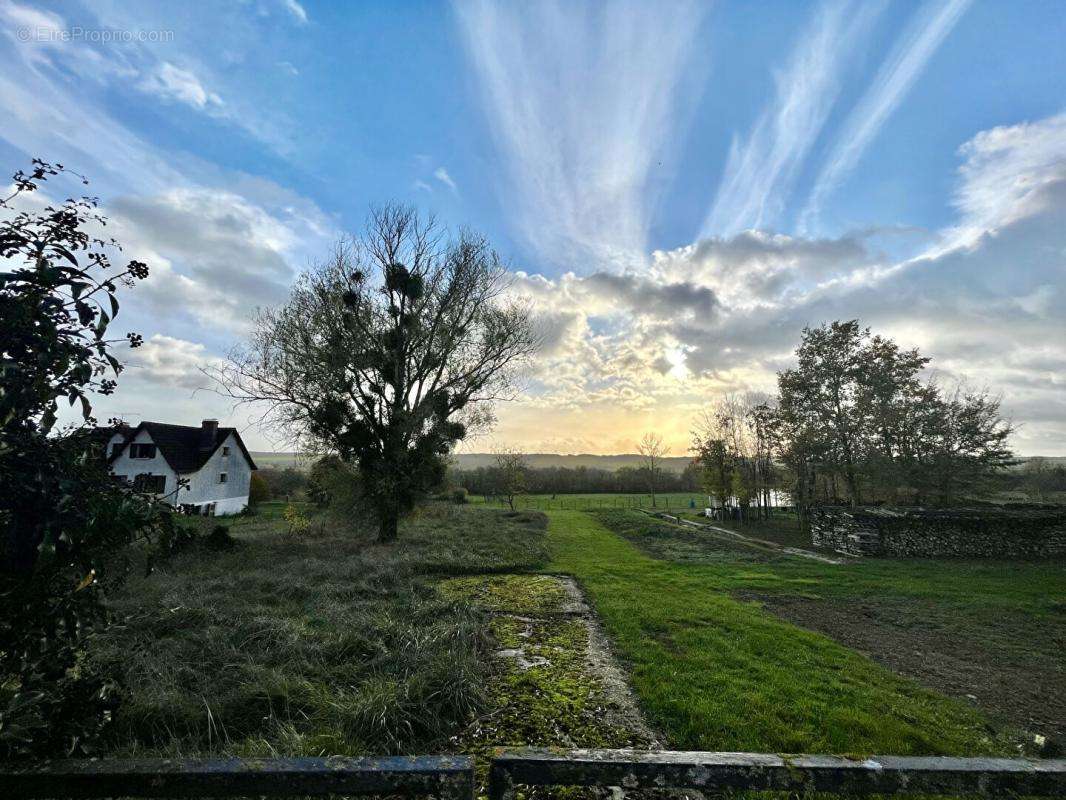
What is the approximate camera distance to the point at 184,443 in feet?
109

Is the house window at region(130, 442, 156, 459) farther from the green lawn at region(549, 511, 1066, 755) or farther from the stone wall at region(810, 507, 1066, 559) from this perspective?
the stone wall at region(810, 507, 1066, 559)

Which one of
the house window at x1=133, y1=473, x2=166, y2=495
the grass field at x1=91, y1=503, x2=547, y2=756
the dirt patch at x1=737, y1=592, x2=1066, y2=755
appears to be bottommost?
the dirt patch at x1=737, y1=592, x2=1066, y2=755

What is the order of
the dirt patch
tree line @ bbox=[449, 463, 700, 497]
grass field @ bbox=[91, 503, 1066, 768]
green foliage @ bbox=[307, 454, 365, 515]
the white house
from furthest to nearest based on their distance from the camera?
tree line @ bbox=[449, 463, 700, 497], the white house, green foliage @ bbox=[307, 454, 365, 515], the dirt patch, grass field @ bbox=[91, 503, 1066, 768]

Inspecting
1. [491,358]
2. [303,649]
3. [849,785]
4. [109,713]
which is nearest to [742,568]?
[491,358]

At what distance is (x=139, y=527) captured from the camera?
2.28 metres

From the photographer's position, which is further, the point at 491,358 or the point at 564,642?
the point at 491,358

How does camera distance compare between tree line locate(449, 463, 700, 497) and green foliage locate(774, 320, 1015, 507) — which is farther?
tree line locate(449, 463, 700, 497)

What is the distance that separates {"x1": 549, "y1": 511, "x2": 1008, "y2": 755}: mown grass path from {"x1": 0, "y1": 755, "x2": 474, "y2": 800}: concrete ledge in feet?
11.8

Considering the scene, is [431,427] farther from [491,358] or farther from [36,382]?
[36,382]

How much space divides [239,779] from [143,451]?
38771 millimetres

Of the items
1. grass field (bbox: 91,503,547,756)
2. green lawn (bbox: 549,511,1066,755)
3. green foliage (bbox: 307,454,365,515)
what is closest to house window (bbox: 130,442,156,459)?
green foliage (bbox: 307,454,365,515)

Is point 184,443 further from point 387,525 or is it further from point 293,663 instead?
point 293,663

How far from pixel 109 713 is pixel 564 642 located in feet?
18.6

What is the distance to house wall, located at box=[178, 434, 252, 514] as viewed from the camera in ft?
102
